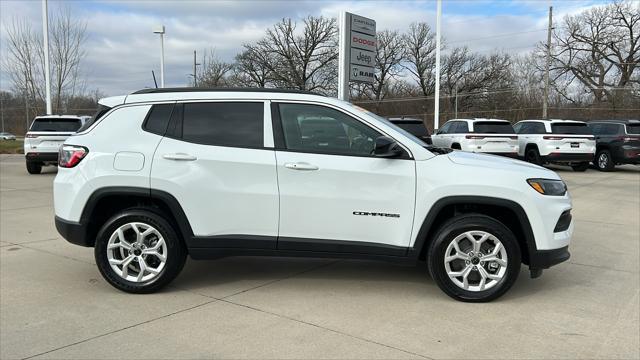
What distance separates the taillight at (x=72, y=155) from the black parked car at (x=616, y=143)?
18.6 meters

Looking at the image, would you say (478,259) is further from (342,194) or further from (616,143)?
(616,143)

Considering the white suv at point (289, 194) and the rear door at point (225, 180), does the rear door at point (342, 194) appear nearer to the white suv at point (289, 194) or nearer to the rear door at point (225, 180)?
the white suv at point (289, 194)

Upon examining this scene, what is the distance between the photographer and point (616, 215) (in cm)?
945

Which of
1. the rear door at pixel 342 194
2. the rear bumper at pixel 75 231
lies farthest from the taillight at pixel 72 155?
the rear door at pixel 342 194

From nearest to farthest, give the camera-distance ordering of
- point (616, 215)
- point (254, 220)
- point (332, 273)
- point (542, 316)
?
point (542, 316) → point (254, 220) → point (332, 273) → point (616, 215)

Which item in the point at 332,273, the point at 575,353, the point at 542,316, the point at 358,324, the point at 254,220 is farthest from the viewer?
the point at 332,273

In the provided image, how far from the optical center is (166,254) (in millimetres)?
4742

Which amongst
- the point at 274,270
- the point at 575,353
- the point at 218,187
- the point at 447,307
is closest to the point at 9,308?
the point at 218,187

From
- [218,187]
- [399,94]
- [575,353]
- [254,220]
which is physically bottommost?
[575,353]

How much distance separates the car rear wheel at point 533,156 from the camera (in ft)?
59.5

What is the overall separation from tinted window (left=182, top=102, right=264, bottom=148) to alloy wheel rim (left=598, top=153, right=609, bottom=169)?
18.0m

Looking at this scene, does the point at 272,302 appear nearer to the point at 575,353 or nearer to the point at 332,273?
the point at 332,273

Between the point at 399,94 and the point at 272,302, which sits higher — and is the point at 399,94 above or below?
above

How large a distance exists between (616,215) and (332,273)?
21.4ft
